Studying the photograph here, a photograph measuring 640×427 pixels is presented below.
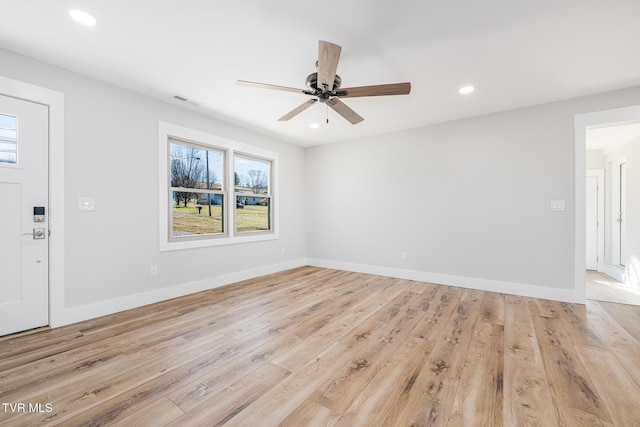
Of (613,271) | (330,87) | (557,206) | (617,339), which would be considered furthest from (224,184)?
(613,271)

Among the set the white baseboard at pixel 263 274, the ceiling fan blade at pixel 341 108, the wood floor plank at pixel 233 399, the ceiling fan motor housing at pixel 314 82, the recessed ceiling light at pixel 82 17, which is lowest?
the wood floor plank at pixel 233 399

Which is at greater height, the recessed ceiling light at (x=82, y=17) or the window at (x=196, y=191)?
the recessed ceiling light at (x=82, y=17)

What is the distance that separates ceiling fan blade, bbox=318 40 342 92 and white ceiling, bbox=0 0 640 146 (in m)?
0.30

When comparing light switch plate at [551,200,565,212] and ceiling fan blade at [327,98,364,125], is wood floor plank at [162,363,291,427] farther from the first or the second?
light switch plate at [551,200,565,212]

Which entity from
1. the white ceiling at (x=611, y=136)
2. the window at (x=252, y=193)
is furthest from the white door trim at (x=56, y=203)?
the white ceiling at (x=611, y=136)

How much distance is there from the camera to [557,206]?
3.38 m

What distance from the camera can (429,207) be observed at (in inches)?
169

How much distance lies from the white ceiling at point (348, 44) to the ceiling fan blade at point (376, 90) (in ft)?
1.16

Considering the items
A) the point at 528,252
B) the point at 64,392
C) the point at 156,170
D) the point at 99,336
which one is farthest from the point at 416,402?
the point at 156,170

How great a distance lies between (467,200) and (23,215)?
5.38 metres

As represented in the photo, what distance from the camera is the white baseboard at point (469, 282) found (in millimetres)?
3361

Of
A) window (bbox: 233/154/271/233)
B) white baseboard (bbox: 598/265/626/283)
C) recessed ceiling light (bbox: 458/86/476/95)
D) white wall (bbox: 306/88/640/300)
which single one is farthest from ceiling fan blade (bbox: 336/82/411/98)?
white baseboard (bbox: 598/265/626/283)

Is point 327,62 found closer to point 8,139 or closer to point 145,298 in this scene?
point 8,139

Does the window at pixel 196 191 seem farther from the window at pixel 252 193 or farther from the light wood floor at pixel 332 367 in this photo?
the light wood floor at pixel 332 367
